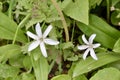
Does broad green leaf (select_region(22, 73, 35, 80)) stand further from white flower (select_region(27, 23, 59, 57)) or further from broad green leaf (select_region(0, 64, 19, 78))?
white flower (select_region(27, 23, 59, 57))

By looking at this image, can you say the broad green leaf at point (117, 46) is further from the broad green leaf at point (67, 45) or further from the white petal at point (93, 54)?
the broad green leaf at point (67, 45)

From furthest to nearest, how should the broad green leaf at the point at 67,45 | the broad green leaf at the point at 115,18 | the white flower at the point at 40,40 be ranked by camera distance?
the broad green leaf at the point at 115,18 < the broad green leaf at the point at 67,45 < the white flower at the point at 40,40

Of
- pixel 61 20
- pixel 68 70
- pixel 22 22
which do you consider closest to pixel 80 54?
pixel 68 70

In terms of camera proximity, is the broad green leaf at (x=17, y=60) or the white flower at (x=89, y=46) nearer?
the white flower at (x=89, y=46)

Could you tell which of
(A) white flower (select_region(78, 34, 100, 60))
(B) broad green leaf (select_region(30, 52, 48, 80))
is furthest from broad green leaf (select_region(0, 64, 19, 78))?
(A) white flower (select_region(78, 34, 100, 60))

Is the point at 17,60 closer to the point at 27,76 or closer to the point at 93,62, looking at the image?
the point at 27,76

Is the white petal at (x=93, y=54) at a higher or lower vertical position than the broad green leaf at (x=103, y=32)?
lower

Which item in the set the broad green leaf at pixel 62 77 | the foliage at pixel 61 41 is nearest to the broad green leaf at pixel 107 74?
the foliage at pixel 61 41
